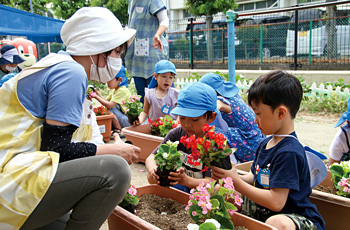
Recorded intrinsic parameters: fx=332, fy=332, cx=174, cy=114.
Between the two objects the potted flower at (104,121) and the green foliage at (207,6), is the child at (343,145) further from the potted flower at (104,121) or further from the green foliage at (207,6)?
the green foliage at (207,6)

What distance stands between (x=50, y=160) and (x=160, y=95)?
2664 mm

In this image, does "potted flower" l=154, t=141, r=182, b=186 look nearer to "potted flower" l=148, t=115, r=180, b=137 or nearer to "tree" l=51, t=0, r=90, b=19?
"potted flower" l=148, t=115, r=180, b=137

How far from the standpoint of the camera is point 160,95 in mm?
4121

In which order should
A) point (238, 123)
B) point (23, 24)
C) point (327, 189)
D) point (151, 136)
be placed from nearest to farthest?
point (327, 189)
point (238, 123)
point (151, 136)
point (23, 24)

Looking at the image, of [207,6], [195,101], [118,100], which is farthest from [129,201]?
[207,6]

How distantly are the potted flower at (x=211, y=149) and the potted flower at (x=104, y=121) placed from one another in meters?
2.95

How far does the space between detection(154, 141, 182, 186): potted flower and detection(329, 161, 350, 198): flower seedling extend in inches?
42.2

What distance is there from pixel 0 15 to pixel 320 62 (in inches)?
338

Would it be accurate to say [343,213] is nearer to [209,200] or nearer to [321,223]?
[321,223]

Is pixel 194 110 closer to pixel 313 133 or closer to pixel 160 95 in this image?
pixel 160 95

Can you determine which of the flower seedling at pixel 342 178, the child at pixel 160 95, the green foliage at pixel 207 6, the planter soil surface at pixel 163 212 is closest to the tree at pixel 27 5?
the green foliage at pixel 207 6

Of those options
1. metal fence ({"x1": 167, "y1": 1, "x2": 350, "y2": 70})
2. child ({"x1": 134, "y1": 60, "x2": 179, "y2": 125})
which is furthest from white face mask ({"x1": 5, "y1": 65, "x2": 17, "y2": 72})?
metal fence ({"x1": 167, "y1": 1, "x2": 350, "y2": 70})

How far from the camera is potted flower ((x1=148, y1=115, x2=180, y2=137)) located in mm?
3615

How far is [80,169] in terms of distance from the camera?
1.57m
